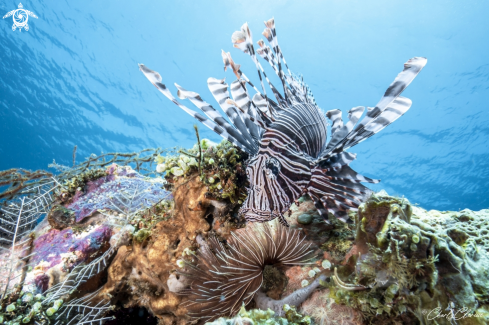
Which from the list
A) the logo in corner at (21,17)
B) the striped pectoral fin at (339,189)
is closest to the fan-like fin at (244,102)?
the striped pectoral fin at (339,189)

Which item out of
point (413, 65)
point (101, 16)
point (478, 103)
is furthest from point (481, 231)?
point (101, 16)

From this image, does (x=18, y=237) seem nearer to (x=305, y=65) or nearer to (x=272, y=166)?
(x=272, y=166)

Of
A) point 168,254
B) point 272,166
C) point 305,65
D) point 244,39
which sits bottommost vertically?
point 168,254

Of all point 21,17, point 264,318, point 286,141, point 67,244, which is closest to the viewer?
point 264,318

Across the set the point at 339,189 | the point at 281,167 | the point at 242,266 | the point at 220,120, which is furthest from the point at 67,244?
the point at 339,189

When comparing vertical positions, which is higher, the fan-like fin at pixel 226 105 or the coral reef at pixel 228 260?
the fan-like fin at pixel 226 105

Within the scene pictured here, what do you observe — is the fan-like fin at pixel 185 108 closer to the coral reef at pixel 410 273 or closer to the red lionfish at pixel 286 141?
the red lionfish at pixel 286 141

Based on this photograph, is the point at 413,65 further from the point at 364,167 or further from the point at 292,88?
the point at 364,167
